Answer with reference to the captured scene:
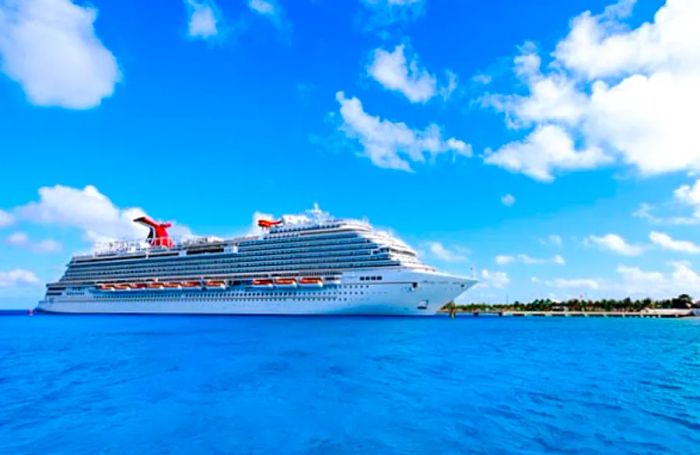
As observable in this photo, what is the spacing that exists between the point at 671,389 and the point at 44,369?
3033cm

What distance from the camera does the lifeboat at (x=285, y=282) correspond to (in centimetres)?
7281

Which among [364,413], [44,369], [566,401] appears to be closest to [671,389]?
[566,401]

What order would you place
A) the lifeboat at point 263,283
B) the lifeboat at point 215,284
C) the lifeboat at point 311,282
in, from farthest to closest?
the lifeboat at point 215,284, the lifeboat at point 263,283, the lifeboat at point 311,282

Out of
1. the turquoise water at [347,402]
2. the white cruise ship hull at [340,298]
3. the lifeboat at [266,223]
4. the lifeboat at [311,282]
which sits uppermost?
the lifeboat at [266,223]

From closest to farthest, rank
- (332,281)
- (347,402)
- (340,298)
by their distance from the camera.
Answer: (347,402), (340,298), (332,281)

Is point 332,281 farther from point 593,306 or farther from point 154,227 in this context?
point 593,306

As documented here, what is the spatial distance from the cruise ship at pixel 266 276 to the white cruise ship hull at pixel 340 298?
0.15 m

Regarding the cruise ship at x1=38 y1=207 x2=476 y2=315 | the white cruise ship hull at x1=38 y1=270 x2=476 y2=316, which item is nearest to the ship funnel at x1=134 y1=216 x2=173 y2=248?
the cruise ship at x1=38 y1=207 x2=476 y2=315

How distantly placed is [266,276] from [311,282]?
11186 mm

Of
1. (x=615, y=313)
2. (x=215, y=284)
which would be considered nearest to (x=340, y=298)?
(x=215, y=284)

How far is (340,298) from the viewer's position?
68.0 m

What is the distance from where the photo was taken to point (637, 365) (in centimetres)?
2564

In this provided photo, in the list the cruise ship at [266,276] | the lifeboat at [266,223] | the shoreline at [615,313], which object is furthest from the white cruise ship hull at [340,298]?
the shoreline at [615,313]

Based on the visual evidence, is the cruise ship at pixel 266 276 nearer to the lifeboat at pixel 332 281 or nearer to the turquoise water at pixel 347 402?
the lifeboat at pixel 332 281
